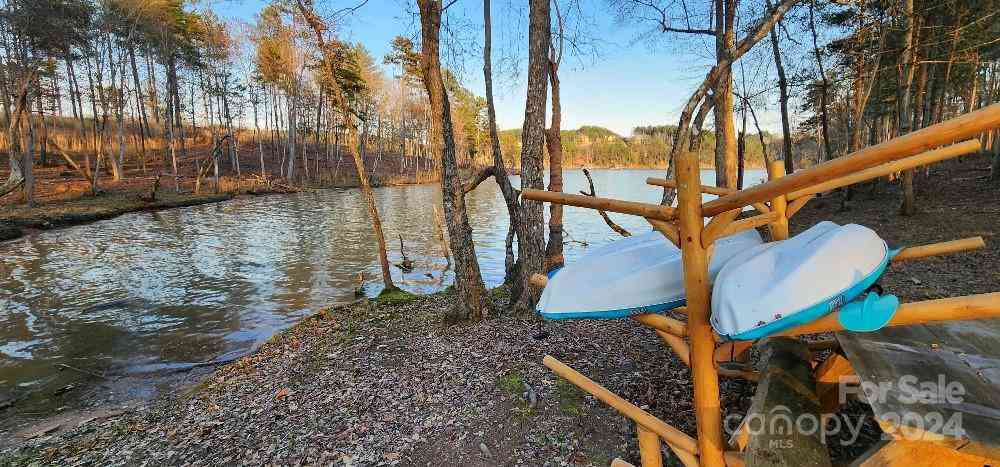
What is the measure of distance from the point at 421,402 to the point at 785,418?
3223 mm

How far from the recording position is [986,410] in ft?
5.57

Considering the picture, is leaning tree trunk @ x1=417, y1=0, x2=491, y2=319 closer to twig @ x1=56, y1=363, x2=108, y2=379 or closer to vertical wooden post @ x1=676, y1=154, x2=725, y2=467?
vertical wooden post @ x1=676, y1=154, x2=725, y2=467

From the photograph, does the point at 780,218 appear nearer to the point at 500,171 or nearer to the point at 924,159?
the point at 924,159

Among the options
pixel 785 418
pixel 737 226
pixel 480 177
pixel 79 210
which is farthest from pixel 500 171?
pixel 79 210

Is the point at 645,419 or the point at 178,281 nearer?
the point at 645,419

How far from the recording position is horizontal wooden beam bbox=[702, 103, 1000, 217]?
4.66 feet

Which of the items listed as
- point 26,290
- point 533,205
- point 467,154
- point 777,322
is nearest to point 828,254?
point 777,322

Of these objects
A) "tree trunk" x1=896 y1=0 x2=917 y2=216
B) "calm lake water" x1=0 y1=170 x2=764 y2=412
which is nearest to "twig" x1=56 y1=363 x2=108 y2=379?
"calm lake water" x1=0 y1=170 x2=764 y2=412

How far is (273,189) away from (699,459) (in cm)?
4129

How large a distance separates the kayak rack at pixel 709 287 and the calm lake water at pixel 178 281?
7.48 m

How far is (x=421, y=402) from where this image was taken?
4.37 m

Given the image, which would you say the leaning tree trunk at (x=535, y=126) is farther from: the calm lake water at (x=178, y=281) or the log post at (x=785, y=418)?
the calm lake water at (x=178, y=281)

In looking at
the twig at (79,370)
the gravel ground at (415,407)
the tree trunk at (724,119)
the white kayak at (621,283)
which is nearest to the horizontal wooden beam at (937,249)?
the white kayak at (621,283)

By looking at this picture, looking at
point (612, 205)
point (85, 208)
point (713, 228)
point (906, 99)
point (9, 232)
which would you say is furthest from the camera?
point (85, 208)
